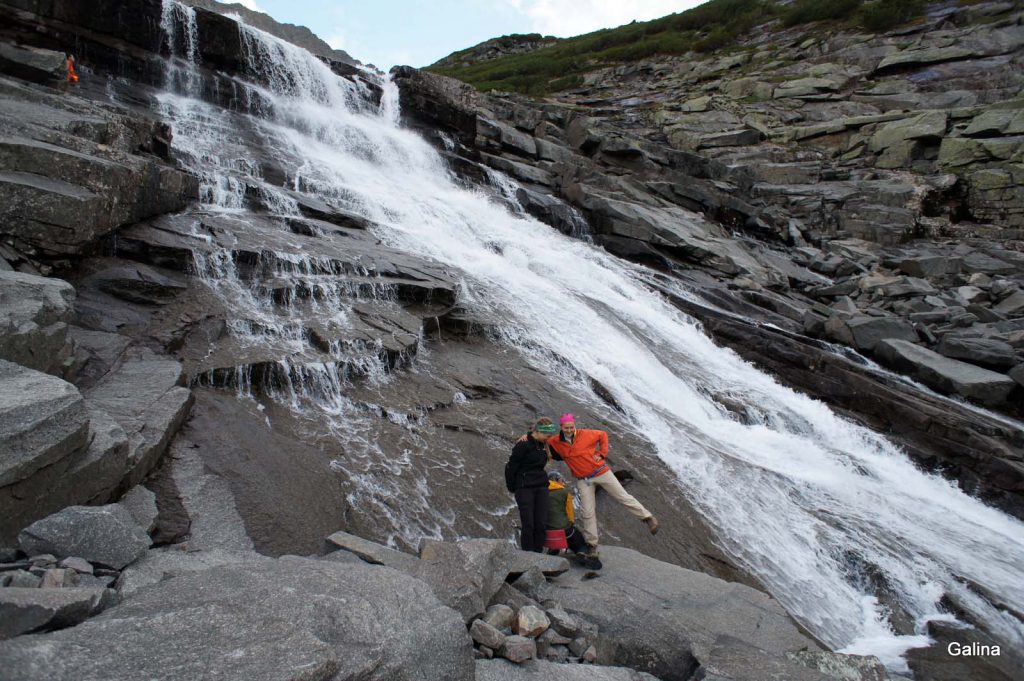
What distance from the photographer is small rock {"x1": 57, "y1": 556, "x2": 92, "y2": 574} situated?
12.4ft

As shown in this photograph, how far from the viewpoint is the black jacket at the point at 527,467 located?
6.29 m

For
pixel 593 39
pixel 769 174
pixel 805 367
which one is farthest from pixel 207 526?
pixel 593 39

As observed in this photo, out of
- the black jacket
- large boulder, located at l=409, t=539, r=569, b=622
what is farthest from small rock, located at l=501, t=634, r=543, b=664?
the black jacket

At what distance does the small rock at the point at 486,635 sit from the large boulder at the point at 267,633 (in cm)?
44

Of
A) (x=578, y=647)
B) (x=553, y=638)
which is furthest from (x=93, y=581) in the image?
(x=578, y=647)

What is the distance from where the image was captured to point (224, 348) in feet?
29.4

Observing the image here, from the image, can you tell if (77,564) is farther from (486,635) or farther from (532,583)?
(532,583)

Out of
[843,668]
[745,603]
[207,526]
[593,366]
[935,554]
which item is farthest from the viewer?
[593,366]

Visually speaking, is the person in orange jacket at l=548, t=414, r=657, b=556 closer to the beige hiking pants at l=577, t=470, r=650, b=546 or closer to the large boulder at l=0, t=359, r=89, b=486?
the beige hiking pants at l=577, t=470, r=650, b=546

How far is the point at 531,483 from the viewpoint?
20.6 ft

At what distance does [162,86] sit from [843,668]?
25598 millimetres

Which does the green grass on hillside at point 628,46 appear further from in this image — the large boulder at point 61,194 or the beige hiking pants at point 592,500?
the beige hiking pants at point 592,500

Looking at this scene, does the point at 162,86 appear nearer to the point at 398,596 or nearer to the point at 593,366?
the point at 593,366

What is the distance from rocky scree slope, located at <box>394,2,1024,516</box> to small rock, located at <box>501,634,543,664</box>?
40.9 feet
